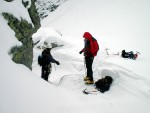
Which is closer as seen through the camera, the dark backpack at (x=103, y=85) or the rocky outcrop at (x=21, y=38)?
the rocky outcrop at (x=21, y=38)

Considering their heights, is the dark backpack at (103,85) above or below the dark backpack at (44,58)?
below

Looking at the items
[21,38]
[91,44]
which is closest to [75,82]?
[91,44]

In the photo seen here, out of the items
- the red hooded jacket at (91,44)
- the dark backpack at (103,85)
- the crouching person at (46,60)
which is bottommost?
the dark backpack at (103,85)

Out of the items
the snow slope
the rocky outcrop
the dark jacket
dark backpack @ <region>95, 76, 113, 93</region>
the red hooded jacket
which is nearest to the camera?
the snow slope

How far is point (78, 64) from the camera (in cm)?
1062

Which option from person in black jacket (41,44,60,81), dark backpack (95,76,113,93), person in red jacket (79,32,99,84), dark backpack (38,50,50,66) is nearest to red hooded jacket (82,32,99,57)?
person in red jacket (79,32,99,84)

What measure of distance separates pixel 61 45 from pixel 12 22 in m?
7.45

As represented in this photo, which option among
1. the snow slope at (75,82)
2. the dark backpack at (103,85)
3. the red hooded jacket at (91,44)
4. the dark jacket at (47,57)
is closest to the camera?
the snow slope at (75,82)

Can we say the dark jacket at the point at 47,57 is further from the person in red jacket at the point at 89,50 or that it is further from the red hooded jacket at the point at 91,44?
the red hooded jacket at the point at 91,44

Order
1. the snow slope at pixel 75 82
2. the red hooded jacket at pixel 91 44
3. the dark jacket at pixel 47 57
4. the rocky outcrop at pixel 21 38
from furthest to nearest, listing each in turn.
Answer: the dark jacket at pixel 47 57 < the red hooded jacket at pixel 91 44 < the rocky outcrop at pixel 21 38 < the snow slope at pixel 75 82

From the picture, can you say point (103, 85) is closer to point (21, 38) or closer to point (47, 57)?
point (47, 57)

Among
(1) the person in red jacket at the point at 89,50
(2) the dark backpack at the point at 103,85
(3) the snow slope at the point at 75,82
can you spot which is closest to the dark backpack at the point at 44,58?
(3) the snow slope at the point at 75,82

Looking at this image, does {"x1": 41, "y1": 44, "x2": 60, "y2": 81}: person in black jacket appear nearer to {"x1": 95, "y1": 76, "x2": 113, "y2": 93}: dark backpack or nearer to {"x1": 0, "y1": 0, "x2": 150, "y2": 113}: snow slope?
{"x1": 0, "y1": 0, "x2": 150, "y2": 113}: snow slope

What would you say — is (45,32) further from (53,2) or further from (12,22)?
(53,2)
